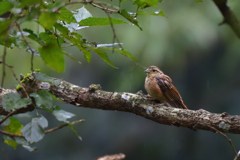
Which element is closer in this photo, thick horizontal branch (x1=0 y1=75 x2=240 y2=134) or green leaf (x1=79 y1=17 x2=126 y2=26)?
green leaf (x1=79 y1=17 x2=126 y2=26)

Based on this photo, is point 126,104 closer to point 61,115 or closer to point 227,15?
point 61,115

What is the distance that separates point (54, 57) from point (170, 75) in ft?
22.0

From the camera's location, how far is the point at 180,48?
7176 mm

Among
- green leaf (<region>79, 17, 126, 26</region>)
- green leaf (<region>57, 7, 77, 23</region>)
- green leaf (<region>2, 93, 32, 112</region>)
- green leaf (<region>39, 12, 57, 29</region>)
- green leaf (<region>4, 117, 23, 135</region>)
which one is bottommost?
green leaf (<region>4, 117, 23, 135</region>)

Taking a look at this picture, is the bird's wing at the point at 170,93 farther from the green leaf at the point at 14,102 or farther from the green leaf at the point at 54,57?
the green leaf at the point at 54,57

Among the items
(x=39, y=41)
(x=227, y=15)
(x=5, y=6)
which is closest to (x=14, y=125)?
(x=39, y=41)

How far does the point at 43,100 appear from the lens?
1.56 m

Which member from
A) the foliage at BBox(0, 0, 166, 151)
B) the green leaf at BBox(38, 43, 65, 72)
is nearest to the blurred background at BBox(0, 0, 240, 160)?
the foliage at BBox(0, 0, 166, 151)

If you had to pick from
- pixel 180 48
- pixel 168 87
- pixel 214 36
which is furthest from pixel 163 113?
pixel 214 36

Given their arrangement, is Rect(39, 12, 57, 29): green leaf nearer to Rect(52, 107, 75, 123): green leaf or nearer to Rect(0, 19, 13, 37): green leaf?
Rect(0, 19, 13, 37): green leaf

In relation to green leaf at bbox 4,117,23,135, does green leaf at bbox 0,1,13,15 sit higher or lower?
higher

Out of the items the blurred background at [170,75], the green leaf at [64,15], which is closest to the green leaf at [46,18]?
the green leaf at [64,15]

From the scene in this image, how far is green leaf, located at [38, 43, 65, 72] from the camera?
128 cm

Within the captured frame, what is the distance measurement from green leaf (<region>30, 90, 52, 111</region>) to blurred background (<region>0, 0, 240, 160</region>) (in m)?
5.28
